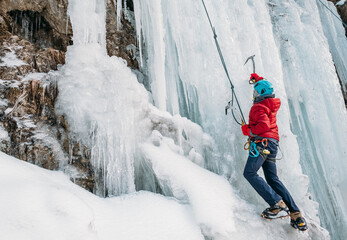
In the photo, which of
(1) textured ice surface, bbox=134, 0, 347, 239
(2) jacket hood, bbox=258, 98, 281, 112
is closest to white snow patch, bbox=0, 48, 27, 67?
(1) textured ice surface, bbox=134, 0, 347, 239

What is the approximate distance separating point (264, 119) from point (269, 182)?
0.71 metres

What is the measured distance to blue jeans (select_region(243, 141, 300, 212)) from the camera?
286cm

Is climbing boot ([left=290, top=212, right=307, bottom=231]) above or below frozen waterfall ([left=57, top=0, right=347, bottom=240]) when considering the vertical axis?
below

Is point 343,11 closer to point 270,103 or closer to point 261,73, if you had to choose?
point 261,73

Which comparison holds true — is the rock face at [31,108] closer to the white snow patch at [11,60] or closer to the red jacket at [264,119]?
the white snow patch at [11,60]

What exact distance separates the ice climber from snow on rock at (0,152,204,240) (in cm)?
83

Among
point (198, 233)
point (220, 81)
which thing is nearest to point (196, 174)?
point (198, 233)

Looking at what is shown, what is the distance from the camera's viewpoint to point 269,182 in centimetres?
302

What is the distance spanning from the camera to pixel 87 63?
4.07 metres

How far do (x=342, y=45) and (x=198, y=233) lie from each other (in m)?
7.74

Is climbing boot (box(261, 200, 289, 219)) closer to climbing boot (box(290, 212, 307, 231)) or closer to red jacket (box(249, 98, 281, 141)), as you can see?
climbing boot (box(290, 212, 307, 231))

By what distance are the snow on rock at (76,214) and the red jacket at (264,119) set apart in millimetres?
1186

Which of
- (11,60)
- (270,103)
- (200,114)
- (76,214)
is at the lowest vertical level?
(76,214)

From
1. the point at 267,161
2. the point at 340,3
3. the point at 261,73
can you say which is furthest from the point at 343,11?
the point at 267,161
